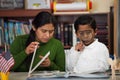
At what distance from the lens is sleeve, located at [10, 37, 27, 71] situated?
1.70 metres

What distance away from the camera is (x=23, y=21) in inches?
117

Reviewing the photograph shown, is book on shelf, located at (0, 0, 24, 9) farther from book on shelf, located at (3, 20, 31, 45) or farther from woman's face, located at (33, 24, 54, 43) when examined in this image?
woman's face, located at (33, 24, 54, 43)

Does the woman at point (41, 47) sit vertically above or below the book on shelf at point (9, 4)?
below

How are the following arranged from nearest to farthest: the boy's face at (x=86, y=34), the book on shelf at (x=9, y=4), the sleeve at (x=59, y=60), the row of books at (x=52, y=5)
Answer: the boy's face at (x=86, y=34) → the sleeve at (x=59, y=60) → the row of books at (x=52, y=5) → the book on shelf at (x=9, y=4)

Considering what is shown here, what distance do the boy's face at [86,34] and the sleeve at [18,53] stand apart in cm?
40

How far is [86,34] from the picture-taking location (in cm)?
167

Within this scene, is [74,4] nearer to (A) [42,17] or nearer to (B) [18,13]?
(B) [18,13]

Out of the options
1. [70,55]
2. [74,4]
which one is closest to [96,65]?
[70,55]

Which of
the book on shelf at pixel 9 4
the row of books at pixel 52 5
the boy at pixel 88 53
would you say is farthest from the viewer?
the book on shelf at pixel 9 4

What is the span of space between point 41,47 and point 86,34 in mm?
373

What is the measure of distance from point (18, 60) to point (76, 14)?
1213mm

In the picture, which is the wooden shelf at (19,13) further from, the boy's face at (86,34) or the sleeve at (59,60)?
the boy's face at (86,34)

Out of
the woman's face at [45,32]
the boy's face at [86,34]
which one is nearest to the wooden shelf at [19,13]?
the woman's face at [45,32]

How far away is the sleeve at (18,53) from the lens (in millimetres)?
1704
